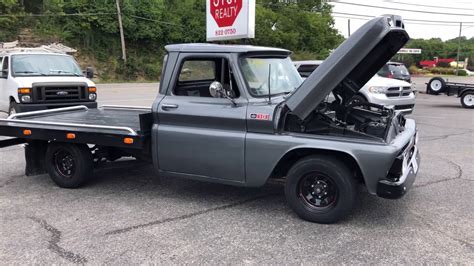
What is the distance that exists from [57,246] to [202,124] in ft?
6.52

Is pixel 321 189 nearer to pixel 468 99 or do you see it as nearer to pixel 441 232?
pixel 441 232

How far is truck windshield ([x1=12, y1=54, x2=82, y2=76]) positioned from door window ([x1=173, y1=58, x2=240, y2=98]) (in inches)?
297

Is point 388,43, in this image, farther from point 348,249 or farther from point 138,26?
point 138,26

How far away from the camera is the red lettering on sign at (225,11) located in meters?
15.4

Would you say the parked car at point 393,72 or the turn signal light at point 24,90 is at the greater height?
the parked car at point 393,72

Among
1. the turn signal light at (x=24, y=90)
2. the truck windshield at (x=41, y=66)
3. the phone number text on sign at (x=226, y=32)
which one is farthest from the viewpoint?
the phone number text on sign at (x=226, y=32)

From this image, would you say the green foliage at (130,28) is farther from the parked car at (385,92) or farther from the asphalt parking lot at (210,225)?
the asphalt parking lot at (210,225)

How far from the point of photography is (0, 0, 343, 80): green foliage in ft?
132

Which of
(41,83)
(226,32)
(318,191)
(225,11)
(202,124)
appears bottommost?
(318,191)

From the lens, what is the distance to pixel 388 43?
4762 mm

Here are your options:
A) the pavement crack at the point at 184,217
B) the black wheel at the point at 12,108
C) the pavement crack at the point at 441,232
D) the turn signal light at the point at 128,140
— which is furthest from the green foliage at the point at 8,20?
the pavement crack at the point at 441,232

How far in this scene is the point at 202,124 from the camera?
504 cm

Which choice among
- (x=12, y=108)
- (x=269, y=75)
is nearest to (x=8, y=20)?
(x=12, y=108)

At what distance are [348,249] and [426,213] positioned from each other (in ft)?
4.93
